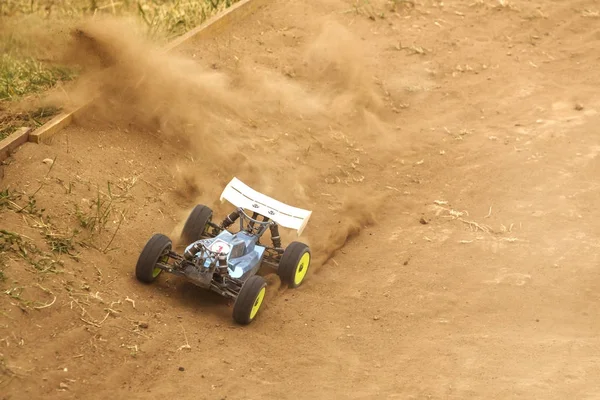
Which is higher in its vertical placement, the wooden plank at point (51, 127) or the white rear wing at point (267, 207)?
the wooden plank at point (51, 127)

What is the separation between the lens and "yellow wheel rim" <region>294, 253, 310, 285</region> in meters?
6.55

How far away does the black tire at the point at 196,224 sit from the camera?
6.75 meters

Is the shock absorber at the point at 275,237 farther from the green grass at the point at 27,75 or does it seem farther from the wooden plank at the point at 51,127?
the green grass at the point at 27,75

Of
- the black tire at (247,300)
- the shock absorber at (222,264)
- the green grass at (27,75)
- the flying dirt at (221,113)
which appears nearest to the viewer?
the black tire at (247,300)

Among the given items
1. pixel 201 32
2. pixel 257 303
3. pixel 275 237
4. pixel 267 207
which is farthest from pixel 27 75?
pixel 257 303

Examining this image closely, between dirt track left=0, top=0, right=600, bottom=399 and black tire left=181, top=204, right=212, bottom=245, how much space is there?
1.26ft

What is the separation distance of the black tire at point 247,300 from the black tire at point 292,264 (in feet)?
1.56

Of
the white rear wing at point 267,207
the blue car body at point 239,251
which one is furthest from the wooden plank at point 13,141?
the blue car body at point 239,251

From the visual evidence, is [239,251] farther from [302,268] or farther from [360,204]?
[360,204]

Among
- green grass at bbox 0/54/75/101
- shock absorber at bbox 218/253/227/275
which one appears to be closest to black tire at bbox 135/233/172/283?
shock absorber at bbox 218/253/227/275

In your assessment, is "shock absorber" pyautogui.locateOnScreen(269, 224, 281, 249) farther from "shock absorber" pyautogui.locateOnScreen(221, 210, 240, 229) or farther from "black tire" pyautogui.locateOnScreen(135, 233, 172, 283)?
"black tire" pyautogui.locateOnScreen(135, 233, 172, 283)

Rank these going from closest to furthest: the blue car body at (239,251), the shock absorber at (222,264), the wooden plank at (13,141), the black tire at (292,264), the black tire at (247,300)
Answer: the black tire at (247,300)
the shock absorber at (222,264)
the blue car body at (239,251)
the black tire at (292,264)
the wooden plank at (13,141)

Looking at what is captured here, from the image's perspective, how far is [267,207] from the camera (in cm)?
686

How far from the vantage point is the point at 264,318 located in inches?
245
